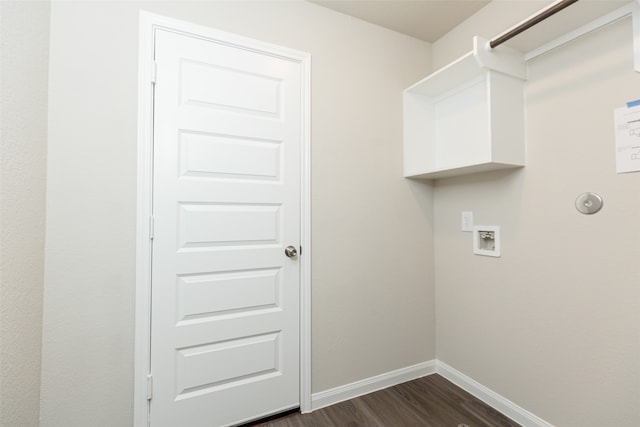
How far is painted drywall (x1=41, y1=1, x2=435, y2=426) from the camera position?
126 cm

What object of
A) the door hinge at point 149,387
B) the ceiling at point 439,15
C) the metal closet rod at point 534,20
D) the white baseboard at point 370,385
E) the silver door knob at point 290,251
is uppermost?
the ceiling at point 439,15

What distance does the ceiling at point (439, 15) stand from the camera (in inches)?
50.3

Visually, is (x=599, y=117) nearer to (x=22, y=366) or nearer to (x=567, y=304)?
(x=567, y=304)

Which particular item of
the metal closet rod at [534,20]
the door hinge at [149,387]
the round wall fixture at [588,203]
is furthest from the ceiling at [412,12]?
the door hinge at [149,387]

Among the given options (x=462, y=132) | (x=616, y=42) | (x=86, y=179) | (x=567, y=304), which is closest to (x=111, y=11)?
(x=86, y=179)

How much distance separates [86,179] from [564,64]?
2.45 m

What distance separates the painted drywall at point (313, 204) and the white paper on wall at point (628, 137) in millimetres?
1054

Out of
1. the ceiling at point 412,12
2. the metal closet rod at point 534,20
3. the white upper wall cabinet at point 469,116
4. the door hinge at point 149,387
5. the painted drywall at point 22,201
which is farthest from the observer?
the ceiling at point 412,12

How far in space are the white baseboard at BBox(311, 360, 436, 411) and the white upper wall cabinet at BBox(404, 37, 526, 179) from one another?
1437 millimetres

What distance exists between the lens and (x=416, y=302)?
2.08m

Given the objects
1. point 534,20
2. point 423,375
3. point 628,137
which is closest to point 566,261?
point 628,137

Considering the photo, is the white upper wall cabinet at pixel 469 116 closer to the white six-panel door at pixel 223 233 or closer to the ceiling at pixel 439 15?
the ceiling at pixel 439 15

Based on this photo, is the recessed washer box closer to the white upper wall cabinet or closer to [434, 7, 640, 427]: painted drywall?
[434, 7, 640, 427]: painted drywall

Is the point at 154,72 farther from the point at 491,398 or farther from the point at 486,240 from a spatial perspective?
the point at 491,398
